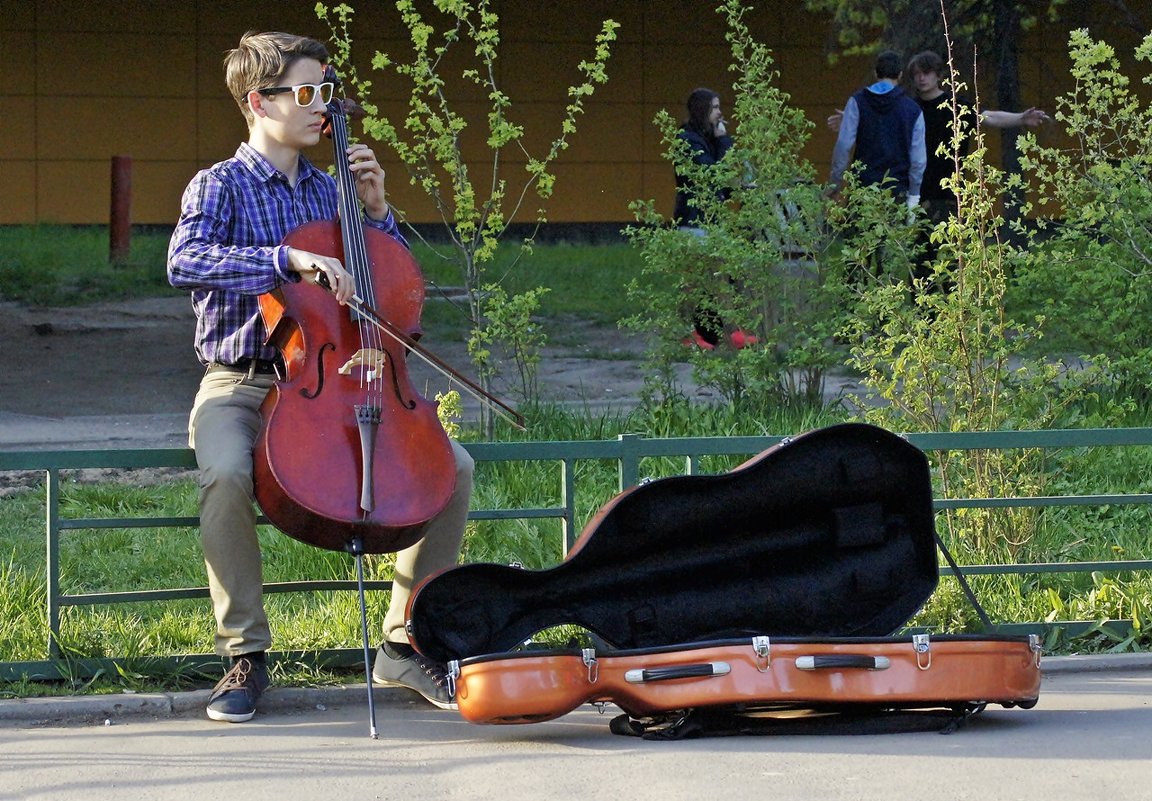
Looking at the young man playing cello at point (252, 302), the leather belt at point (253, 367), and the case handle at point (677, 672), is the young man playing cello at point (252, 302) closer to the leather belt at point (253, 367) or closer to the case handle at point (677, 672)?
the leather belt at point (253, 367)

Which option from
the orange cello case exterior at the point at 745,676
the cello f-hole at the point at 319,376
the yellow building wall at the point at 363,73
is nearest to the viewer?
the orange cello case exterior at the point at 745,676

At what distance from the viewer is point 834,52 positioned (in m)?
16.0

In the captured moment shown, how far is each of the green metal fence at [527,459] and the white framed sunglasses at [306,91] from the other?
102 centimetres

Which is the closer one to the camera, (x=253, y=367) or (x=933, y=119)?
(x=253, y=367)

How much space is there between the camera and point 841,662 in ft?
13.4

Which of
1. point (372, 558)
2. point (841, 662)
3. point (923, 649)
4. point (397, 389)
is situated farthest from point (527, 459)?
point (923, 649)

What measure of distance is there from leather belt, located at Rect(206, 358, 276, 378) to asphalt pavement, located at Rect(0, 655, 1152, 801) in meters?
0.89

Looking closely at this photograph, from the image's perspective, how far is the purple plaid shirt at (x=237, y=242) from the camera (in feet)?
14.1

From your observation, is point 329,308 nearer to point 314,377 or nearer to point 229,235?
point 314,377

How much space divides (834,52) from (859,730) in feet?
41.7

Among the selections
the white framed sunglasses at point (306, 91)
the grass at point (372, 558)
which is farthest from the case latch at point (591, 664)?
the white framed sunglasses at point (306, 91)

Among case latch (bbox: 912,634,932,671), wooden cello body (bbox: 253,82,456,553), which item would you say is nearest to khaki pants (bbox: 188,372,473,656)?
wooden cello body (bbox: 253,82,456,553)

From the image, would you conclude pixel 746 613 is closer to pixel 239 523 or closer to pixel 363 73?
pixel 239 523

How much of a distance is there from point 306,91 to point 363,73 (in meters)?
15.6
